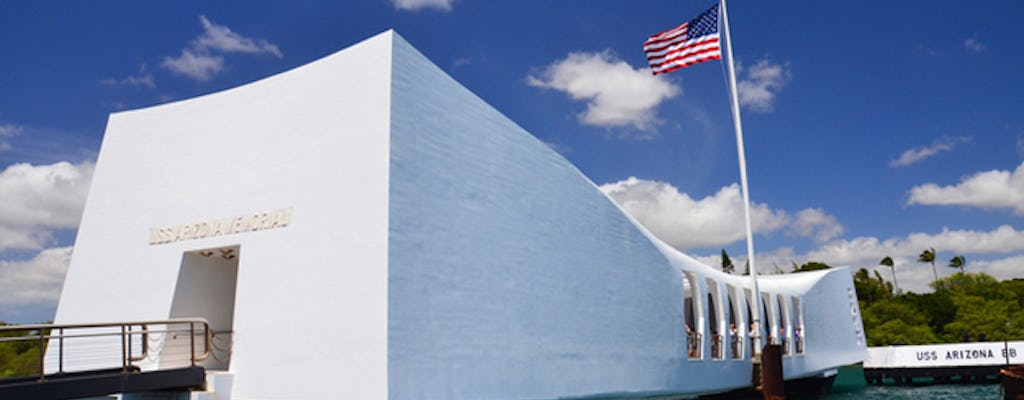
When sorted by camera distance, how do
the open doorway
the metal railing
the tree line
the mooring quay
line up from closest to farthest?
the metal railing < the open doorway < the mooring quay < the tree line

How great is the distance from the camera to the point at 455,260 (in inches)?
457

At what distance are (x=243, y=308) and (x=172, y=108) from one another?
171 inches

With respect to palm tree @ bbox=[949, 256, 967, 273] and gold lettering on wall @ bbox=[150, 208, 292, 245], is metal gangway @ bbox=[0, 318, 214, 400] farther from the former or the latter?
palm tree @ bbox=[949, 256, 967, 273]

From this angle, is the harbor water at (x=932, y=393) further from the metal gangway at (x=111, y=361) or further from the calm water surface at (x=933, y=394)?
the metal gangway at (x=111, y=361)

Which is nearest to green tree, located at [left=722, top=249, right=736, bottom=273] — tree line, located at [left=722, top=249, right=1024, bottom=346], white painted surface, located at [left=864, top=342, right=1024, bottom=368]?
tree line, located at [left=722, top=249, right=1024, bottom=346]

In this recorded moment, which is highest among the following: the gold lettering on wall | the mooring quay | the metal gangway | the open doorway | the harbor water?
the gold lettering on wall

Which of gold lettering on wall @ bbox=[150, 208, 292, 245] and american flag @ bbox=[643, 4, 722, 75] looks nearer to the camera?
gold lettering on wall @ bbox=[150, 208, 292, 245]

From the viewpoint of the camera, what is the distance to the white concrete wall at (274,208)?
34.6ft

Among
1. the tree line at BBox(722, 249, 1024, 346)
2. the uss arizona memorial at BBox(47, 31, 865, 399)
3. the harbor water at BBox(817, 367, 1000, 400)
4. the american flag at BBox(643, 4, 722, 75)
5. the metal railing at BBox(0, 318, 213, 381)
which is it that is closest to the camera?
the metal railing at BBox(0, 318, 213, 381)

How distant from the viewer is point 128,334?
1036cm

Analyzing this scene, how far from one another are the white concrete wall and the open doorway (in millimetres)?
223

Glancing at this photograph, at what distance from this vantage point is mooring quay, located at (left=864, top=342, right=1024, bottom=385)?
3650 cm

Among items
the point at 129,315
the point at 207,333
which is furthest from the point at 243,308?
the point at 129,315

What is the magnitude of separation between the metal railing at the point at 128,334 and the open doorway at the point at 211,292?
282 mm
